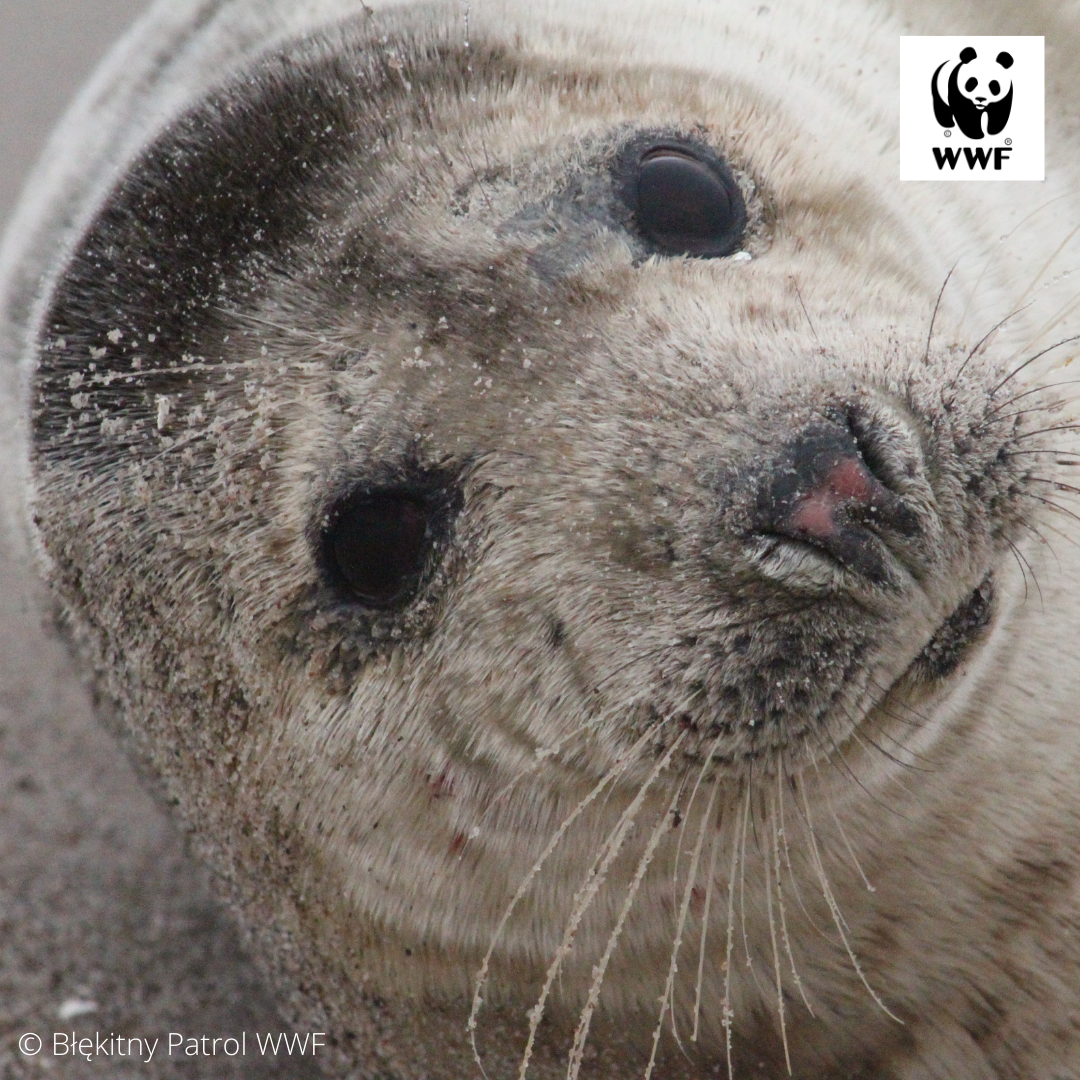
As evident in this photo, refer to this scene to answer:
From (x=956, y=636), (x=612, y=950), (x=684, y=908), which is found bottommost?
(x=612, y=950)

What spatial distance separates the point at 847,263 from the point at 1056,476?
462mm

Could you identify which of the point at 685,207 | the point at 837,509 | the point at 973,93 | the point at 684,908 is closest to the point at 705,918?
the point at 684,908

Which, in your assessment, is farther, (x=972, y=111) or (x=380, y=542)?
(x=972, y=111)

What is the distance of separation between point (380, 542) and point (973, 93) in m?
1.66

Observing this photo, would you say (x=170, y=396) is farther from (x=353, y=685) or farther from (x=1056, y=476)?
(x=1056, y=476)

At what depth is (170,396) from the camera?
6.76 ft

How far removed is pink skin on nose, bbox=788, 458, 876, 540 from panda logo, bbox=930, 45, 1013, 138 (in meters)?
1.17

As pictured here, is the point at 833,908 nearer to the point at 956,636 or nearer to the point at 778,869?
the point at 778,869

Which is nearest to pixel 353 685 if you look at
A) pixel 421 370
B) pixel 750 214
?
pixel 421 370

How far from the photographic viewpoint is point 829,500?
175 cm

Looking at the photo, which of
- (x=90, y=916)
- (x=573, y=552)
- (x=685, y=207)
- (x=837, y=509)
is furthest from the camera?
(x=90, y=916)

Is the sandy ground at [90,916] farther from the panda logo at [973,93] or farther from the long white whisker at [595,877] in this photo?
the panda logo at [973,93]

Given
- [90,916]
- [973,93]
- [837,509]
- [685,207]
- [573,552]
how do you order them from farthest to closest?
[90,916] → [973,93] → [685,207] → [573,552] → [837,509]

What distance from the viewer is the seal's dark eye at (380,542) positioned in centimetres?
200
